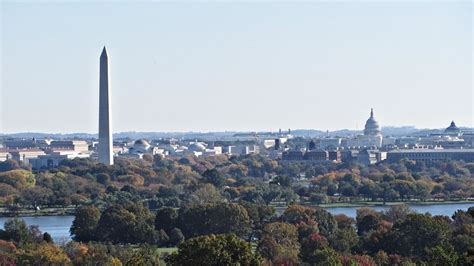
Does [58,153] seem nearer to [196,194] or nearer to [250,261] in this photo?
[196,194]

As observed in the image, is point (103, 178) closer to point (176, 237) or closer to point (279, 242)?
point (176, 237)

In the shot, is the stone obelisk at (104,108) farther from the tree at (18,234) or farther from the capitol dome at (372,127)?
the capitol dome at (372,127)

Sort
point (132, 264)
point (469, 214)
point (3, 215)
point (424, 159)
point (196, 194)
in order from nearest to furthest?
1. point (132, 264)
2. point (469, 214)
3. point (3, 215)
4. point (196, 194)
5. point (424, 159)

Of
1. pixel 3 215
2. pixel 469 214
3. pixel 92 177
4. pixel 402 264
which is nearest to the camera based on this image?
pixel 402 264

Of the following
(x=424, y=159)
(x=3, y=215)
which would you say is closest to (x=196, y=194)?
(x=3, y=215)

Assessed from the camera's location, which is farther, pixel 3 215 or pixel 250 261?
pixel 3 215

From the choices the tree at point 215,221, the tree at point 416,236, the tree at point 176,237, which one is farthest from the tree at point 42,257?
the tree at point 215,221

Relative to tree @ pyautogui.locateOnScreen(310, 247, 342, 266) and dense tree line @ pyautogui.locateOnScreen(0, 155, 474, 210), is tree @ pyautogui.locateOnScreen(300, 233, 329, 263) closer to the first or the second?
tree @ pyautogui.locateOnScreen(310, 247, 342, 266)

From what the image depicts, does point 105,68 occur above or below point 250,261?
above
